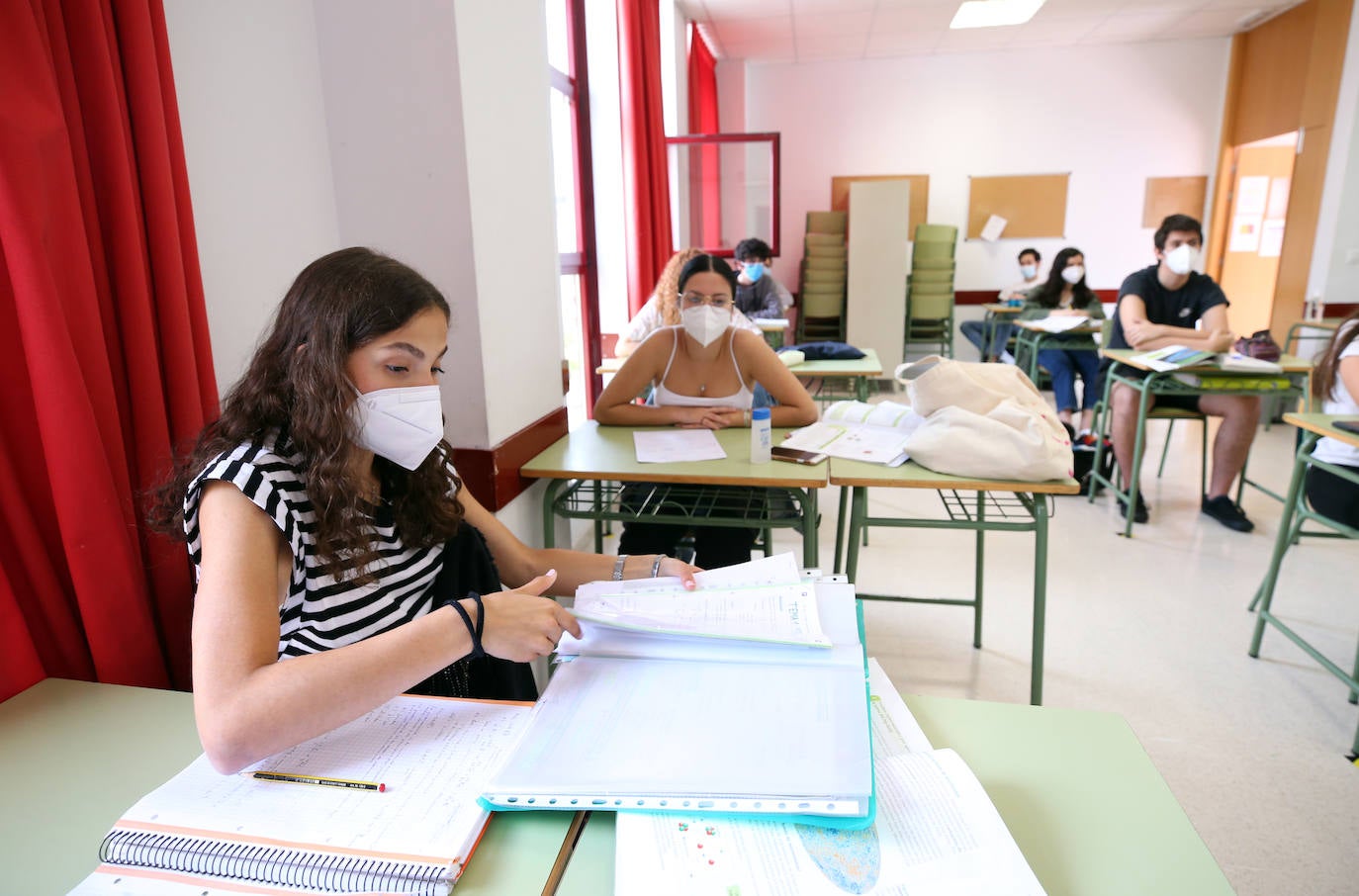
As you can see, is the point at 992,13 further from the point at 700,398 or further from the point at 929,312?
the point at 700,398

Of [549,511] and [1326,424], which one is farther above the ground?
[1326,424]

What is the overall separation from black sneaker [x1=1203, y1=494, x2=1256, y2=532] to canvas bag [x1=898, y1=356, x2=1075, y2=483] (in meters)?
2.20

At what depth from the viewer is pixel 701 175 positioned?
5039mm

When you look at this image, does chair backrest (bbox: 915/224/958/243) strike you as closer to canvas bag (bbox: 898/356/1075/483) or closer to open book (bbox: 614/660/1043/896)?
canvas bag (bbox: 898/356/1075/483)

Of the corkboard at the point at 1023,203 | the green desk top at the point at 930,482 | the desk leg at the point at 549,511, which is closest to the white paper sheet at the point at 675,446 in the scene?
the desk leg at the point at 549,511

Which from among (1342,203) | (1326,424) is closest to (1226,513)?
(1326,424)

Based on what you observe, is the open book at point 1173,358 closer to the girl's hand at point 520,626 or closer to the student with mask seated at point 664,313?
the student with mask seated at point 664,313

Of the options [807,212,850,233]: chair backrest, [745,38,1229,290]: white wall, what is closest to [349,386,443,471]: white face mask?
[807,212,850,233]: chair backrest

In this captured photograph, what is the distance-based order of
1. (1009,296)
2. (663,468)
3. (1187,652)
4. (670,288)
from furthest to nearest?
(1009,296), (670,288), (1187,652), (663,468)

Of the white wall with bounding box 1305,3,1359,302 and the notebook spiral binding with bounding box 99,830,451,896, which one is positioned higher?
the white wall with bounding box 1305,3,1359,302

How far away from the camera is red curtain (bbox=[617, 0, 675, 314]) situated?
14.3 ft

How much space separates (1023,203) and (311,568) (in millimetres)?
7954

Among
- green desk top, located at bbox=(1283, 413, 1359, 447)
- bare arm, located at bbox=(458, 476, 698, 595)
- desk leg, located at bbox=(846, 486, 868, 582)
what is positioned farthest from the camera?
desk leg, located at bbox=(846, 486, 868, 582)

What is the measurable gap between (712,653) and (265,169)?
4.52ft
